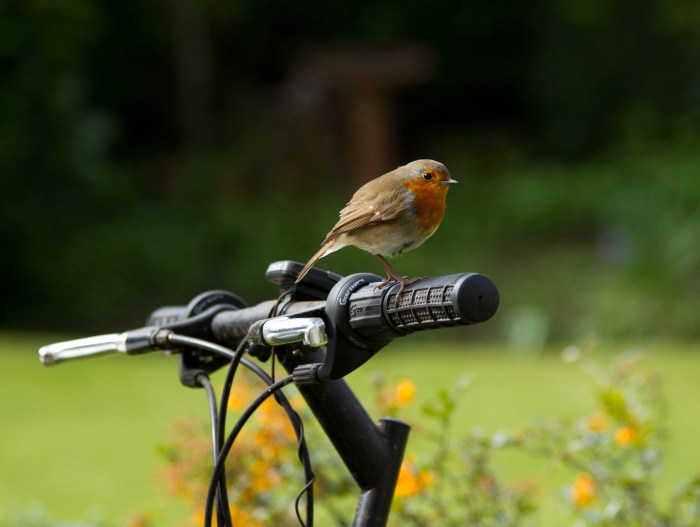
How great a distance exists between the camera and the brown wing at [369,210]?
7.68ft

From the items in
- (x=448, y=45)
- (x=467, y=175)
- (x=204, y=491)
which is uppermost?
(x=204, y=491)

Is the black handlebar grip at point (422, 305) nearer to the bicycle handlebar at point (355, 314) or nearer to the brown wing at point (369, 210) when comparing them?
the bicycle handlebar at point (355, 314)

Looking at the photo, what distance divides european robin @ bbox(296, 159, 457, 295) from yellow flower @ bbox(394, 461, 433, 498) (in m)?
0.75

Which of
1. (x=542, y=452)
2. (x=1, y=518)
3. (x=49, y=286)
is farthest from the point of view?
(x=49, y=286)

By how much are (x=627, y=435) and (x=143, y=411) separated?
4.81m

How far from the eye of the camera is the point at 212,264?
13.7 m

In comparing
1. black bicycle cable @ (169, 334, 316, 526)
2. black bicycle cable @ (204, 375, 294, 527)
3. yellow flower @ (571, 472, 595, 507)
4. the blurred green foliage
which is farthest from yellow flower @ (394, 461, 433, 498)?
the blurred green foliage

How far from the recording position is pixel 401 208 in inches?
91.8

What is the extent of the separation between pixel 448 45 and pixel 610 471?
586 inches

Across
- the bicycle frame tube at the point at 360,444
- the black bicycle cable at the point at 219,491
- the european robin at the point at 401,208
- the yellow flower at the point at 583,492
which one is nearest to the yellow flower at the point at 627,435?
the yellow flower at the point at 583,492

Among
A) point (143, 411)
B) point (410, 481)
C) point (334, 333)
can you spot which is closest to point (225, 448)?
point (334, 333)

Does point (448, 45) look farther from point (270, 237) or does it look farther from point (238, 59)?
point (270, 237)

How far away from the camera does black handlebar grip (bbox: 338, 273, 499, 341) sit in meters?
1.56

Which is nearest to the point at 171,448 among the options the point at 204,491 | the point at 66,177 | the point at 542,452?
the point at 204,491
